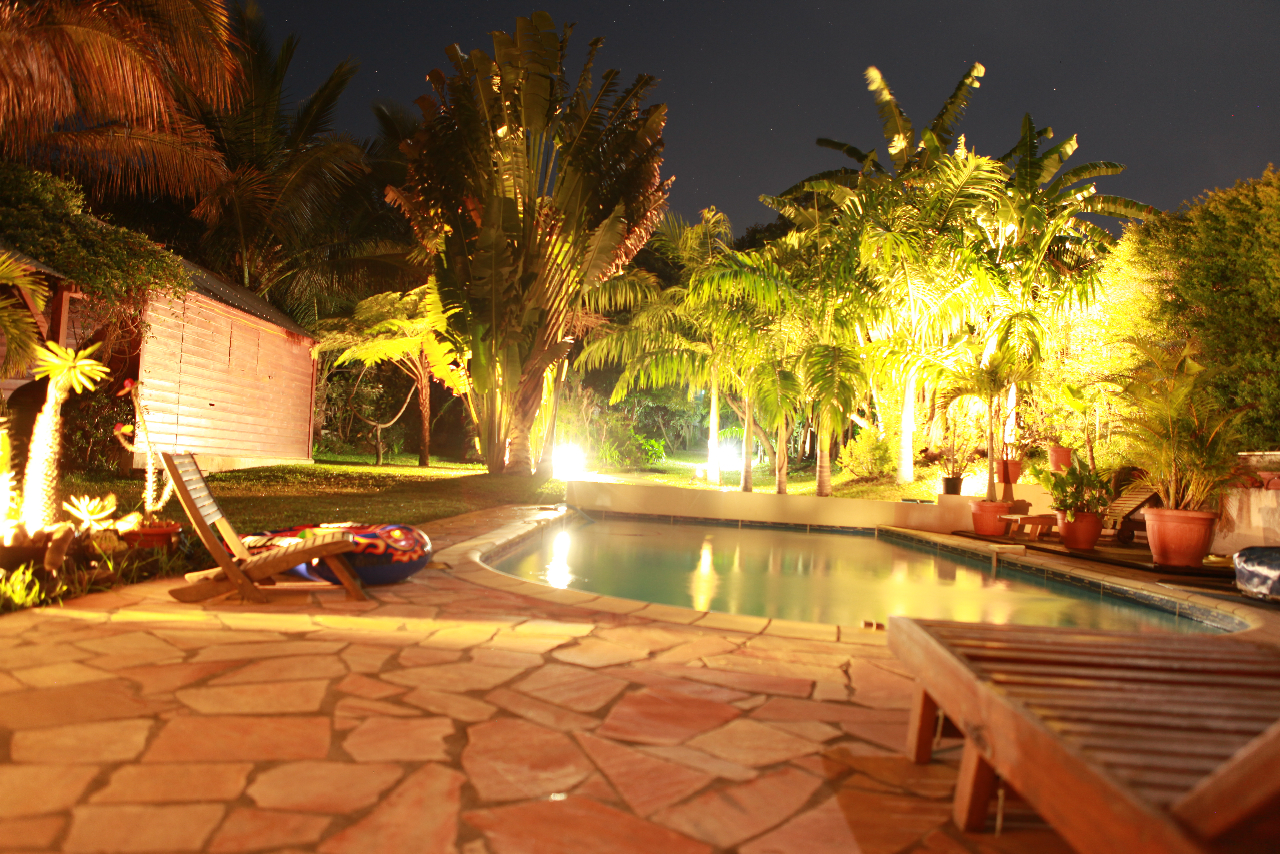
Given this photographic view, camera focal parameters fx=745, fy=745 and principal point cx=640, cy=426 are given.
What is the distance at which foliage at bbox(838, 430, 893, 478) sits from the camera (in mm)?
14586

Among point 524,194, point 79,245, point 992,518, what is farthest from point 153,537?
point 524,194

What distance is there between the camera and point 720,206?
15.2 m

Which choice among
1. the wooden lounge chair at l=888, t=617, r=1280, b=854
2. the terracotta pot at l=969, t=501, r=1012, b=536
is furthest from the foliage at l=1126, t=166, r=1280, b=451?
the wooden lounge chair at l=888, t=617, r=1280, b=854

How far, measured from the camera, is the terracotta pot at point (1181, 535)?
622cm

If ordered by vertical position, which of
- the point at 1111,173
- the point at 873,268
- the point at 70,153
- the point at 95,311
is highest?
the point at 1111,173

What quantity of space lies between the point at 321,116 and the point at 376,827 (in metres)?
20.1

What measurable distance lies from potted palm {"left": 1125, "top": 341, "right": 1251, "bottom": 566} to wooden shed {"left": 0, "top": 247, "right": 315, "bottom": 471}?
12714mm

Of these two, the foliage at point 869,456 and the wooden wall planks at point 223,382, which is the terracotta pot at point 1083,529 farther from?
the wooden wall planks at point 223,382

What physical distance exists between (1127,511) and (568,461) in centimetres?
1290

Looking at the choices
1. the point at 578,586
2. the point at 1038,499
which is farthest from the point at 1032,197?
the point at 578,586

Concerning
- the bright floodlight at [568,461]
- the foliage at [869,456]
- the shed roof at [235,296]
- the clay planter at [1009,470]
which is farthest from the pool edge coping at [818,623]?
the bright floodlight at [568,461]

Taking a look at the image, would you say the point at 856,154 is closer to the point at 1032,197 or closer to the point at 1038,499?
the point at 1032,197

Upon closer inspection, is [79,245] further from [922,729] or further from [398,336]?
[922,729]

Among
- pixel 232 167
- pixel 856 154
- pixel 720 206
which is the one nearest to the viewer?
pixel 720 206
